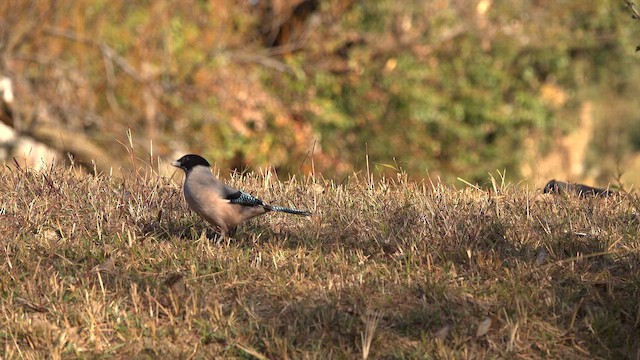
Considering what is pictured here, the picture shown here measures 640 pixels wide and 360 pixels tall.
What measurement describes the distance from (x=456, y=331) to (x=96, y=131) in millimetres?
11493

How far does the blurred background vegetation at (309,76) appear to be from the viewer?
1532 cm

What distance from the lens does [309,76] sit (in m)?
18.1

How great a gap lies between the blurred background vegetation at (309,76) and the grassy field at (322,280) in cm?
719

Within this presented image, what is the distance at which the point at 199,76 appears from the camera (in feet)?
54.7

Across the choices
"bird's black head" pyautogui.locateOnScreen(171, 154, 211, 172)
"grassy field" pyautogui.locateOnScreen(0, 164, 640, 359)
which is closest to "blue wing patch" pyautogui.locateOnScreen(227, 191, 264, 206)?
"grassy field" pyautogui.locateOnScreen(0, 164, 640, 359)

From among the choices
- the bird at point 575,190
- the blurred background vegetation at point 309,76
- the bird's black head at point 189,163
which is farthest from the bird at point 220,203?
the blurred background vegetation at point 309,76

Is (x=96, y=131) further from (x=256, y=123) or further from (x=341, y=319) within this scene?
(x=341, y=319)

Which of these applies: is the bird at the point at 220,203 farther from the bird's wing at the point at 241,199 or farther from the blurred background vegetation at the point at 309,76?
the blurred background vegetation at the point at 309,76

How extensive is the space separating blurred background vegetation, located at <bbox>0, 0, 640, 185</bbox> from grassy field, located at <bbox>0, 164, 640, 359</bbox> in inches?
283

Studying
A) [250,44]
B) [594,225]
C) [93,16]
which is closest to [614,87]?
[250,44]

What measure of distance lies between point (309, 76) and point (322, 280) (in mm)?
12973

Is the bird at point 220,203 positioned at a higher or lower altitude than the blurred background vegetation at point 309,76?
lower

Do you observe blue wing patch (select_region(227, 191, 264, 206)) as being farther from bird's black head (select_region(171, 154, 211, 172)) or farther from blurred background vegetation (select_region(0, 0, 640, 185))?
blurred background vegetation (select_region(0, 0, 640, 185))

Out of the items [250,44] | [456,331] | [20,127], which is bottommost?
[456,331]
